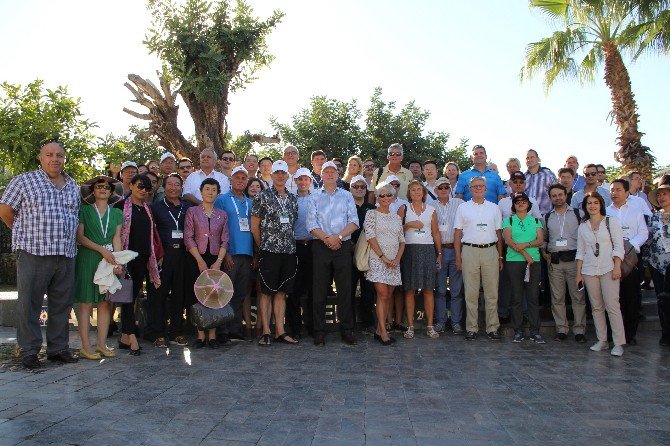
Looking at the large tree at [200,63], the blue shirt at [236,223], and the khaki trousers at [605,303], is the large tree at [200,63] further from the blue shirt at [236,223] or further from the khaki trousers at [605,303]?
the khaki trousers at [605,303]

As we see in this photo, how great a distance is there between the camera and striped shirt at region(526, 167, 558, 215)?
29.7ft

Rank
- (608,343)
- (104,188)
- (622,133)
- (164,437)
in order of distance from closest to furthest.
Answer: (164,437), (104,188), (608,343), (622,133)

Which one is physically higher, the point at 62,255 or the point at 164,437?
the point at 62,255

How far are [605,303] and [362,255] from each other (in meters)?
3.13

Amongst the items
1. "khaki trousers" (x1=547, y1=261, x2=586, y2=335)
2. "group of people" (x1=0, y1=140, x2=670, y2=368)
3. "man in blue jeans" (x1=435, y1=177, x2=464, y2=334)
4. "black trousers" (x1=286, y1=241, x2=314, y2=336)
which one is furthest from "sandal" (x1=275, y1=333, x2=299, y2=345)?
"khaki trousers" (x1=547, y1=261, x2=586, y2=335)

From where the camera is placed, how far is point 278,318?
7605 mm

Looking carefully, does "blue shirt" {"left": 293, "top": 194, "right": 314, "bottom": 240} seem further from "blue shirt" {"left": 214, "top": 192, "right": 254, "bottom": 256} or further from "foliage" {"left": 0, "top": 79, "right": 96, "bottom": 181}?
"foliage" {"left": 0, "top": 79, "right": 96, "bottom": 181}

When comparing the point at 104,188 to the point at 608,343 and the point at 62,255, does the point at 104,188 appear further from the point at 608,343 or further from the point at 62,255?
the point at 608,343

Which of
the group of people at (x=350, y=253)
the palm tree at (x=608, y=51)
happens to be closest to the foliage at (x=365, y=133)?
the palm tree at (x=608, y=51)

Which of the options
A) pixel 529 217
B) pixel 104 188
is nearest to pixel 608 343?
pixel 529 217

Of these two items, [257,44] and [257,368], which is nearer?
[257,368]

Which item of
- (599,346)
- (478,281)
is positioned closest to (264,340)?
(478,281)

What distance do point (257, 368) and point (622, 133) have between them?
12.5 m

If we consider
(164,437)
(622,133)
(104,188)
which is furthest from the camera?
(622,133)
